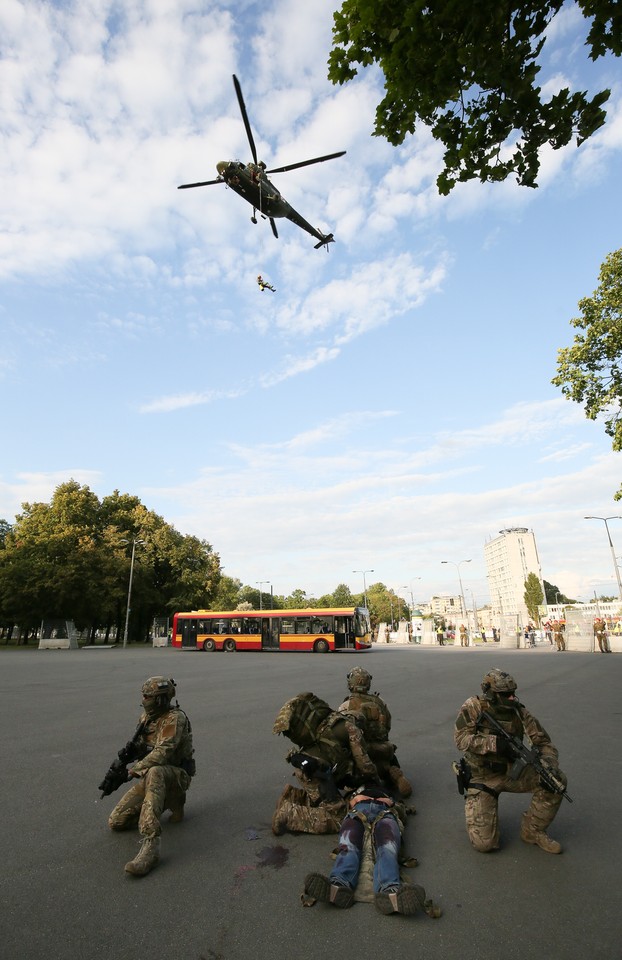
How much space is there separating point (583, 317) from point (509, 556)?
16864cm

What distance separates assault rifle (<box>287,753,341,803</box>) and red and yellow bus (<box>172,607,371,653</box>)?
1055 inches

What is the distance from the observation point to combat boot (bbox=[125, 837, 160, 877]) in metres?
3.56

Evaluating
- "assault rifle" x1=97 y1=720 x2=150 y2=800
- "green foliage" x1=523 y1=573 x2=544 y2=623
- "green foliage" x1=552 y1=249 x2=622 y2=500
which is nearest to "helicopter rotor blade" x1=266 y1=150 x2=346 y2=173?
"green foliage" x1=552 y1=249 x2=622 y2=500

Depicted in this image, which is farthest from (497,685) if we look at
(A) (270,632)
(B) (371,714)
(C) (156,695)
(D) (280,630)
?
(A) (270,632)

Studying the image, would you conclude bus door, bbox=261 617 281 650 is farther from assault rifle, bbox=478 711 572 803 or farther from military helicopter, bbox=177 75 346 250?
assault rifle, bbox=478 711 572 803

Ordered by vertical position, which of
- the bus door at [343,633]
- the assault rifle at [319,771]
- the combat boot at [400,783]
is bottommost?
the combat boot at [400,783]

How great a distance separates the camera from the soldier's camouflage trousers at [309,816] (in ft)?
14.1

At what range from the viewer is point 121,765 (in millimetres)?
4461

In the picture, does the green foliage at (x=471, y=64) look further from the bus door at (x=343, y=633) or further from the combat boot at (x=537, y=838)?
the bus door at (x=343, y=633)

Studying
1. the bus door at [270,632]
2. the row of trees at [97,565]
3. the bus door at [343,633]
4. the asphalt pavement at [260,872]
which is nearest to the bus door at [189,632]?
the bus door at [270,632]

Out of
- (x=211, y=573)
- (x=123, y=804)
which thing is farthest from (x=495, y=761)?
(x=211, y=573)

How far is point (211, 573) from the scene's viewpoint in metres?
50.3

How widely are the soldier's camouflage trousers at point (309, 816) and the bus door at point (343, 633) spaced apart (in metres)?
27.5

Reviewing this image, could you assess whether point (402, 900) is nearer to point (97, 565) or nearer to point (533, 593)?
point (97, 565)
